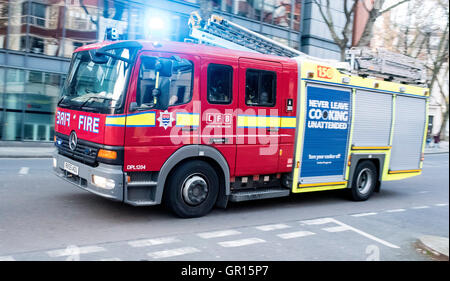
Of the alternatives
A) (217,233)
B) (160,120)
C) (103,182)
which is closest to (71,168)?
(103,182)

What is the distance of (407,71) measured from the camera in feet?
34.3

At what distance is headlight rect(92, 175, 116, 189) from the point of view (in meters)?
6.12

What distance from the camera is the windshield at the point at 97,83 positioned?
6.23 meters

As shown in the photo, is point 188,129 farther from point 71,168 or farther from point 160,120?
point 71,168

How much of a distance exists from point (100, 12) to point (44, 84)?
12.6 ft

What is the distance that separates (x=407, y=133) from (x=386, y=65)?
1.87 metres

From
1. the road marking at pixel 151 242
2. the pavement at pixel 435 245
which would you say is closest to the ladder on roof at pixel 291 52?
the pavement at pixel 435 245

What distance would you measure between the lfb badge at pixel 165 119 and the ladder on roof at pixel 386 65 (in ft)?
15.1

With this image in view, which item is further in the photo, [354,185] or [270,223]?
[354,185]

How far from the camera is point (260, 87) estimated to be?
7.59m

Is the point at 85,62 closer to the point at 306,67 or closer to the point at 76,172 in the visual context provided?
the point at 76,172

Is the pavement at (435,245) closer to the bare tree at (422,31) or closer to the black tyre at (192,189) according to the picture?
the black tyre at (192,189)
